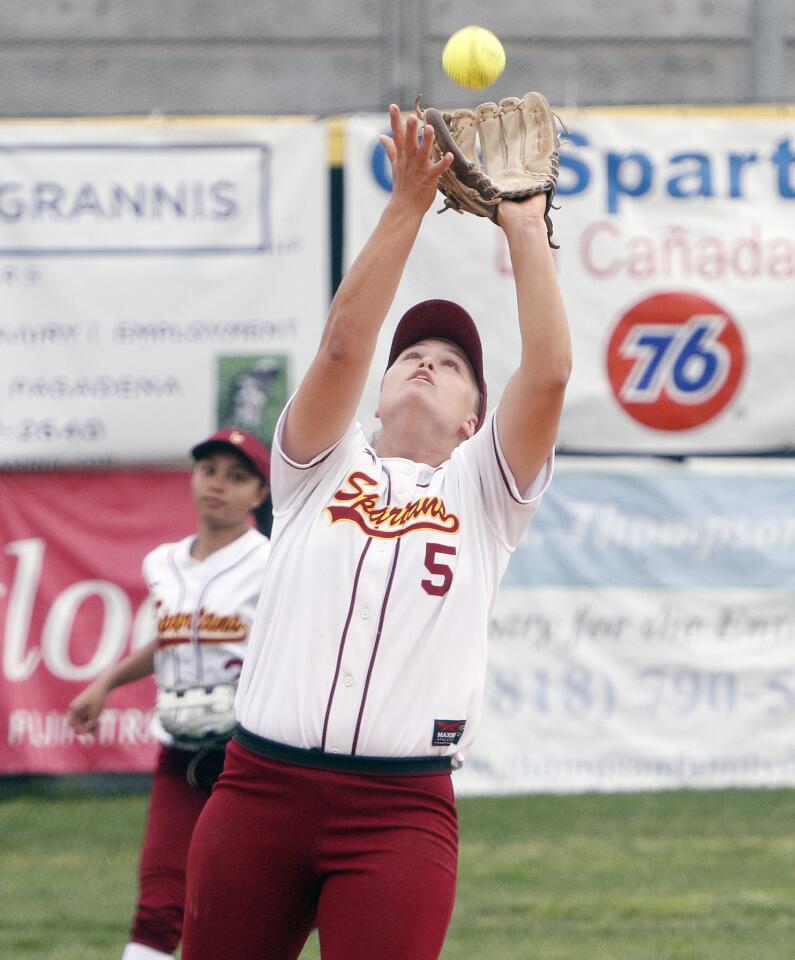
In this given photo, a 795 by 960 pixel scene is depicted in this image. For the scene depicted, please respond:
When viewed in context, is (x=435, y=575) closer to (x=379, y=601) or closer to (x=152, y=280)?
(x=379, y=601)

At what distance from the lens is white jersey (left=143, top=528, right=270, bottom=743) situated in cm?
448

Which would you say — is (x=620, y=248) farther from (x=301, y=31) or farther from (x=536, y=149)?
(x=536, y=149)

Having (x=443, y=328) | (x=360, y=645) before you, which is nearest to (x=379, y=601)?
(x=360, y=645)

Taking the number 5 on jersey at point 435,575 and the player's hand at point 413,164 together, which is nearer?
the player's hand at point 413,164

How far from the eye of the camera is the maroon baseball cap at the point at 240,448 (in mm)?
4715

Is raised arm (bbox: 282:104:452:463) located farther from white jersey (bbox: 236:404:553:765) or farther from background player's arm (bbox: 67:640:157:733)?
background player's arm (bbox: 67:640:157:733)

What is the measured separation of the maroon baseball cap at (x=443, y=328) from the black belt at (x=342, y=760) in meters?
0.75

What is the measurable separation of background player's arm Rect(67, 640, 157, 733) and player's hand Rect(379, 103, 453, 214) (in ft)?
7.88

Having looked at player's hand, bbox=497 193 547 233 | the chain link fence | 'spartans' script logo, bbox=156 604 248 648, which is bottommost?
'spartans' script logo, bbox=156 604 248 648

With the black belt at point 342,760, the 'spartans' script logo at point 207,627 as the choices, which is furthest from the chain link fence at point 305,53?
the black belt at point 342,760

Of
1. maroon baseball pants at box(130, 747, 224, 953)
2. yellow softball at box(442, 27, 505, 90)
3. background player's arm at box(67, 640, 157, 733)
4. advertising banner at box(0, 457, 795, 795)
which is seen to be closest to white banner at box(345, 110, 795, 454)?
advertising banner at box(0, 457, 795, 795)

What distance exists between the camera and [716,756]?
7.80 meters

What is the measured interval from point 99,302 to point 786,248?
11.2 feet

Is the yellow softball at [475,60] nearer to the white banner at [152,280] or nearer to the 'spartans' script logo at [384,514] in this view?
the 'spartans' script logo at [384,514]
